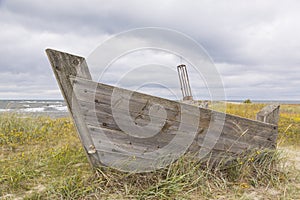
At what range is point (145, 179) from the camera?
250 cm

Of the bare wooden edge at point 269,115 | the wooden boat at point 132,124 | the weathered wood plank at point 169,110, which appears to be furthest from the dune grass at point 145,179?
the bare wooden edge at point 269,115

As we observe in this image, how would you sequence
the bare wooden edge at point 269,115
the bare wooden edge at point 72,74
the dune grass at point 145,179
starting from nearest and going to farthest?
the bare wooden edge at point 72,74
the dune grass at point 145,179
the bare wooden edge at point 269,115

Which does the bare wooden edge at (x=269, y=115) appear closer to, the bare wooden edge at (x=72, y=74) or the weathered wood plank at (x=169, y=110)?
the weathered wood plank at (x=169, y=110)

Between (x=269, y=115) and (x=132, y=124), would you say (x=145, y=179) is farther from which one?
(x=269, y=115)

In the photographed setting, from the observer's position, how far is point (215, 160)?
2.93 m

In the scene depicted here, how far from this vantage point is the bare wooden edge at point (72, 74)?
221cm

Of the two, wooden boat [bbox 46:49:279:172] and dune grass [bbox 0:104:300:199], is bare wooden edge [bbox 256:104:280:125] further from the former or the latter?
wooden boat [bbox 46:49:279:172]

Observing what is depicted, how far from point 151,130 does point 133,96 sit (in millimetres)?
411

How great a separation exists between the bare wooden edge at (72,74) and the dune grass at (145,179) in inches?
12.6

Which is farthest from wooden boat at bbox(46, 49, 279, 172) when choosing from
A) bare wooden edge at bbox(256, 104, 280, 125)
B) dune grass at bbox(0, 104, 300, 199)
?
bare wooden edge at bbox(256, 104, 280, 125)

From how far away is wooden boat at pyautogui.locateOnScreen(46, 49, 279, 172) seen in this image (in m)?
2.28

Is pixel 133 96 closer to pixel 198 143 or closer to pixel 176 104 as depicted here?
pixel 176 104

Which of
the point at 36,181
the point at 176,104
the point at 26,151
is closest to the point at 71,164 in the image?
the point at 36,181

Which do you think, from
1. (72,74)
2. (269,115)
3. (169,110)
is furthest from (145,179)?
(269,115)
